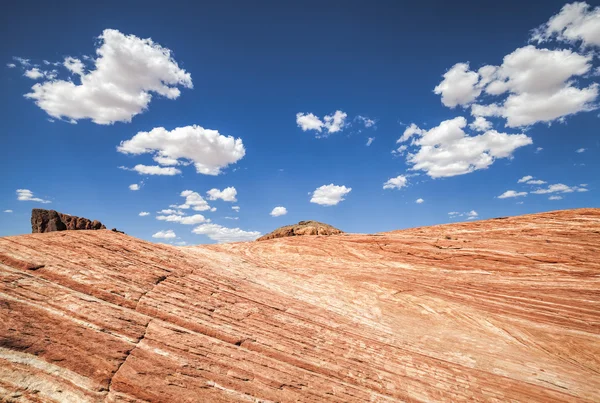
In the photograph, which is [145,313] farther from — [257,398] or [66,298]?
[257,398]

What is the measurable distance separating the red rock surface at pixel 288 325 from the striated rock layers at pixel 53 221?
807cm

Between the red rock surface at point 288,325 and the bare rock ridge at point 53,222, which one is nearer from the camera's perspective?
the red rock surface at point 288,325

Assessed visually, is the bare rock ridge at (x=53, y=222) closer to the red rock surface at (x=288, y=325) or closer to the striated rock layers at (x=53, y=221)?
the striated rock layers at (x=53, y=221)

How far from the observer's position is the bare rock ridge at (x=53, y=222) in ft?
68.8

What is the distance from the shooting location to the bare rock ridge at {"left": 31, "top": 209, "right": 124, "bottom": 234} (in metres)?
21.0

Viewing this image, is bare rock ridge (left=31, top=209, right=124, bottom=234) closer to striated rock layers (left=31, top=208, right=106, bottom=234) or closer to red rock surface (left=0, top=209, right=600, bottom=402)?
striated rock layers (left=31, top=208, right=106, bottom=234)

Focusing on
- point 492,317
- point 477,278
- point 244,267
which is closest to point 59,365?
point 244,267

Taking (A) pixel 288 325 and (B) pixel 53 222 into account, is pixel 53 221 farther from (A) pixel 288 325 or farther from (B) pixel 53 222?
(A) pixel 288 325

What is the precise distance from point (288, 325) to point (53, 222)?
64.0ft

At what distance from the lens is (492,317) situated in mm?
18141

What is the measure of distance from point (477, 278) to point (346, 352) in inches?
614

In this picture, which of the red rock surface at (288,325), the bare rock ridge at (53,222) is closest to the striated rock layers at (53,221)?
the bare rock ridge at (53,222)

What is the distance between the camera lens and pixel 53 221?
70.9 ft

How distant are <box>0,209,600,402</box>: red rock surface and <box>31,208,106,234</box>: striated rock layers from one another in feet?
26.5
